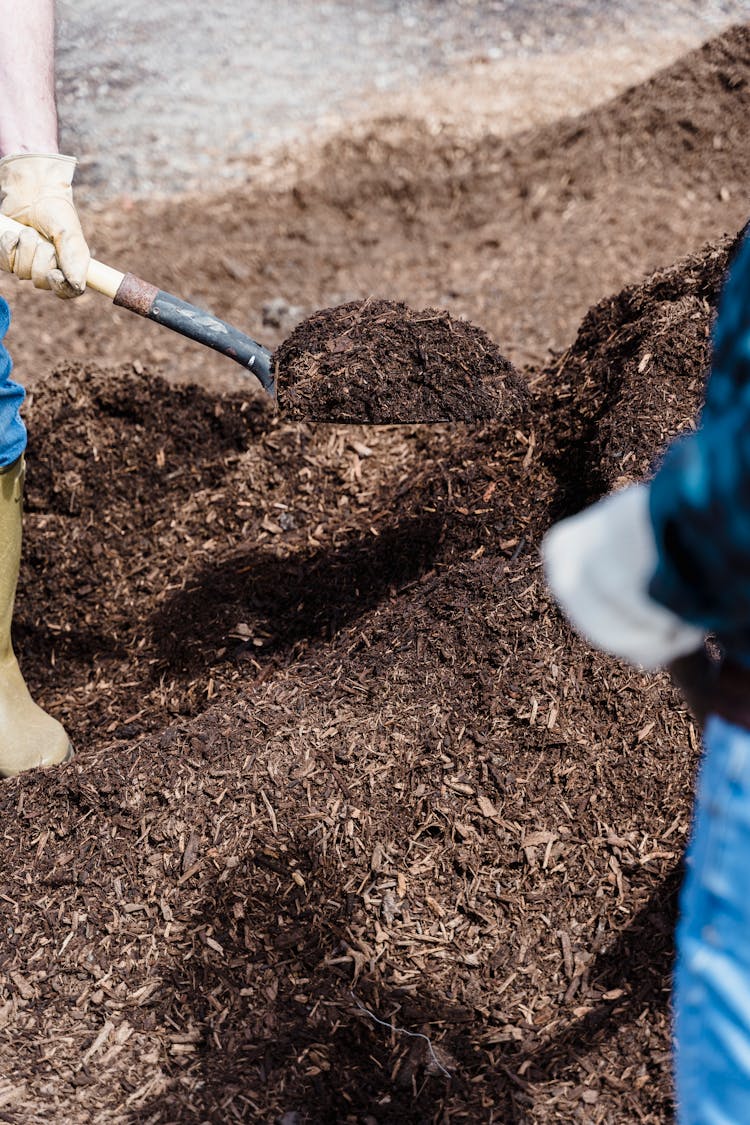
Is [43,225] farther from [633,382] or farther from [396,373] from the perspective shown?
[633,382]

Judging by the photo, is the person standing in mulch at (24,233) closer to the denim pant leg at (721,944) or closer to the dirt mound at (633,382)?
the dirt mound at (633,382)

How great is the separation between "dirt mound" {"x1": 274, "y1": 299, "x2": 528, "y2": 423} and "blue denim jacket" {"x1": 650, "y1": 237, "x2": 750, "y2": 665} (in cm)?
179

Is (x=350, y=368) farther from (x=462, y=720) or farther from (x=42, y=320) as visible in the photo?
(x=42, y=320)

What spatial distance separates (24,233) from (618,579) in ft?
7.82

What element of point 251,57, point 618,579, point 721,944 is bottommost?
point 251,57

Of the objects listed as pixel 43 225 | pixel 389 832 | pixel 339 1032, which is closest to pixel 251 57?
pixel 43 225

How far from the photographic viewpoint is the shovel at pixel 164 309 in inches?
116

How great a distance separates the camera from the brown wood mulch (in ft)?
7.30

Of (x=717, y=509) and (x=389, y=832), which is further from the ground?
(x=717, y=509)

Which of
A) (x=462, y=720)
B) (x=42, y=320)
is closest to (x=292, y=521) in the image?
(x=462, y=720)

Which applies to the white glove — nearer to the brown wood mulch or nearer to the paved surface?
the brown wood mulch

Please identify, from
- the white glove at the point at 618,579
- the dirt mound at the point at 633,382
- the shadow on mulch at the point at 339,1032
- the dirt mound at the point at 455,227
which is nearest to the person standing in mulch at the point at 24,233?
the shadow on mulch at the point at 339,1032

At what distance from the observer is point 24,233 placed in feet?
9.39

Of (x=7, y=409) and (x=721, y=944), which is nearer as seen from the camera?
(x=721, y=944)
